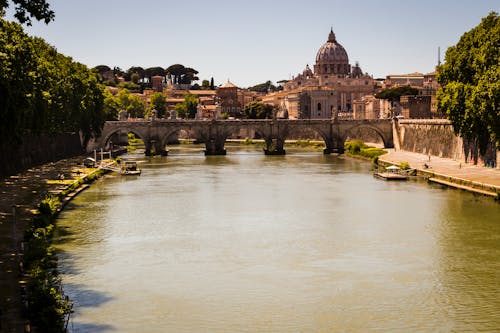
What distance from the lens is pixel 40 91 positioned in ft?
148

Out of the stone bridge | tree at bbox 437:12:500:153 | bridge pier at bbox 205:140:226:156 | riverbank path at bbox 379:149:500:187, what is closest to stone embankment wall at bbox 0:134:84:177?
the stone bridge

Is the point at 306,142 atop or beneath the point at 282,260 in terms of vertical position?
atop

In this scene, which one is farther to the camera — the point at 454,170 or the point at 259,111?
the point at 259,111

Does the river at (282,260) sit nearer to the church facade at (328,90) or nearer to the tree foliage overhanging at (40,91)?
the tree foliage overhanging at (40,91)

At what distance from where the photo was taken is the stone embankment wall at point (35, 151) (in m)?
46.9

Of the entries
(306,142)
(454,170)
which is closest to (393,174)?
(454,170)

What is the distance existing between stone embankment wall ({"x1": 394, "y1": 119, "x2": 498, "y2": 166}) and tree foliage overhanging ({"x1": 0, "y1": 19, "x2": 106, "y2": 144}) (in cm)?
2888

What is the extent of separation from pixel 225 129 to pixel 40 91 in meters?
42.6

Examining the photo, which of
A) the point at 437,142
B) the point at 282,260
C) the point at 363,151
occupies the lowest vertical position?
the point at 282,260

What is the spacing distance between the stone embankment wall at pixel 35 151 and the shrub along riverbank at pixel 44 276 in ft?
26.8

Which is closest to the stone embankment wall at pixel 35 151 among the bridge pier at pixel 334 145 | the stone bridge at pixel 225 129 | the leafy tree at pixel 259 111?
the stone bridge at pixel 225 129

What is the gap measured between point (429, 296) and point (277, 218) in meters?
14.6

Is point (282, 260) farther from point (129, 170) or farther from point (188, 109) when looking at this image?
point (188, 109)

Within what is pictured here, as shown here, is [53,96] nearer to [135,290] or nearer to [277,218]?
[277,218]
